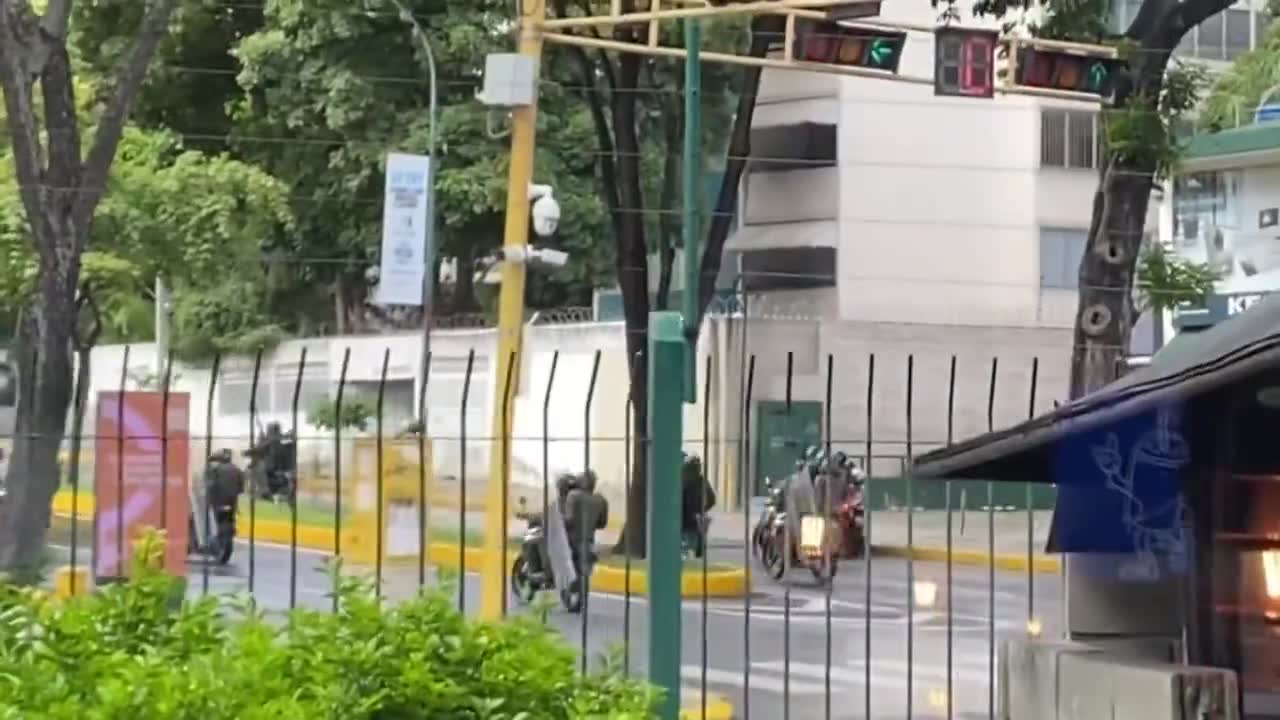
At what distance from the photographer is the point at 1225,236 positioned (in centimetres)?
2700

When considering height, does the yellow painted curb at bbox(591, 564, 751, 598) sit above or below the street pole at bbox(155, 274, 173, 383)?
below

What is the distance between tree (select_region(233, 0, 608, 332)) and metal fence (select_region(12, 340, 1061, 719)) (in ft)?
→ 9.08

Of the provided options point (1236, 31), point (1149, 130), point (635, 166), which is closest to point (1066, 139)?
point (1236, 31)

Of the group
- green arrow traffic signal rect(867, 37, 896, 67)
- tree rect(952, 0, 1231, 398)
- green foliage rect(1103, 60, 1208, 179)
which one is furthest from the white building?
green arrow traffic signal rect(867, 37, 896, 67)

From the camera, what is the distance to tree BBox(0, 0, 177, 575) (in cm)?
1175

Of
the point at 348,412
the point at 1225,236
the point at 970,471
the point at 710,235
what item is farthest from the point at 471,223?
the point at 970,471

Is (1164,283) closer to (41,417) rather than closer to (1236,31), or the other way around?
(41,417)

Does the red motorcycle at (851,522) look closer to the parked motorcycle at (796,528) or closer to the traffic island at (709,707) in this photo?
the parked motorcycle at (796,528)

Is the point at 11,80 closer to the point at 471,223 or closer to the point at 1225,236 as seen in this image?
the point at 471,223

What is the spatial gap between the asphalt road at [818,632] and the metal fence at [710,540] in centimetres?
4

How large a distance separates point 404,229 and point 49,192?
730cm

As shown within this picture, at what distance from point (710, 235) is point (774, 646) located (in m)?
5.43

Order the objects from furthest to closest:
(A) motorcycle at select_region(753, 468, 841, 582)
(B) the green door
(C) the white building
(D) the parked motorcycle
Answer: (C) the white building → (B) the green door → (A) motorcycle at select_region(753, 468, 841, 582) → (D) the parked motorcycle

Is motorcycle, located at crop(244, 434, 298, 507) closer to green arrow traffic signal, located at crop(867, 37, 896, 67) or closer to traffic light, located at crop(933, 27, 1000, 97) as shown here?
green arrow traffic signal, located at crop(867, 37, 896, 67)
